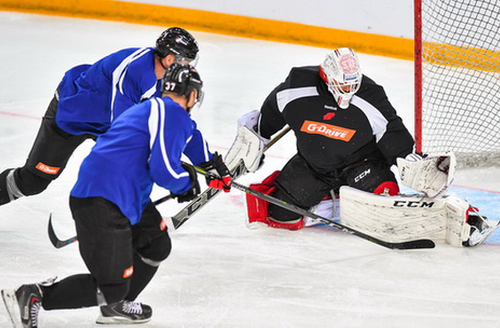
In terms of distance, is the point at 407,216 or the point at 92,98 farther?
the point at 407,216

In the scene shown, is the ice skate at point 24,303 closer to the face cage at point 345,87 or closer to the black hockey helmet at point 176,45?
the black hockey helmet at point 176,45

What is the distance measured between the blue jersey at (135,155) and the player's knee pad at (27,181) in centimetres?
97

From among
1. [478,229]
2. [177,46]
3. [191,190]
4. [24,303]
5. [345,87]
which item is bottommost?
[478,229]

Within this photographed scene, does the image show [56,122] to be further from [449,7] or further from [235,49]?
[235,49]

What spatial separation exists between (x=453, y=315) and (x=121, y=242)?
129 cm

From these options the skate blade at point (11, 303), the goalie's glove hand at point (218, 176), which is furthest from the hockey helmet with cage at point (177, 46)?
the skate blade at point (11, 303)

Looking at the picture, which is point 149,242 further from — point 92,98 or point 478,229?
point 478,229

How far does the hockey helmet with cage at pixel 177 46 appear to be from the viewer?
3154mm

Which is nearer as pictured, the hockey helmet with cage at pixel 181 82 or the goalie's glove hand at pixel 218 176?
the hockey helmet with cage at pixel 181 82

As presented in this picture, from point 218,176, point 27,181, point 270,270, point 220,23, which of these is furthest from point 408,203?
point 220,23

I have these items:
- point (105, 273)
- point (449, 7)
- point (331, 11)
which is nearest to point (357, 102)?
point (105, 273)

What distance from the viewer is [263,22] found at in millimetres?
7070

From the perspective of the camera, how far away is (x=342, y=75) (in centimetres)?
334

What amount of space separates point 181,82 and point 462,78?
9.57ft
